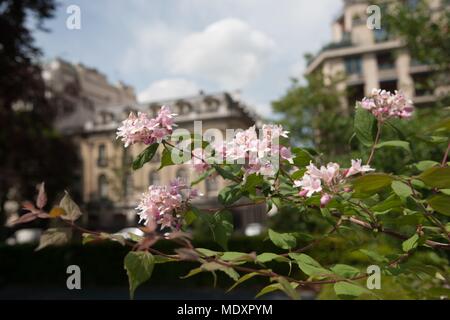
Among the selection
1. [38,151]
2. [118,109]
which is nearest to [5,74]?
[38,151]

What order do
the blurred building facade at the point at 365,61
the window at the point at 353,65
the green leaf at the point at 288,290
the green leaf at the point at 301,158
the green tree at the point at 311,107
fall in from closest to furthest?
1. the green leaf at the point at 288,290
2. the green leaf at the point at 301,158
3. the green tree at the point at 311,107
4. the blurred building facade at the point at 365,61
5. the window at the point at 353,65

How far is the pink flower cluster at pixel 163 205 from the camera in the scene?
1.60 metres

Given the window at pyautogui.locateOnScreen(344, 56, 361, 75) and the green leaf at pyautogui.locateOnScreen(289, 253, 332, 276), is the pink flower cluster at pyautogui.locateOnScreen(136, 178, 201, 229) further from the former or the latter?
the window at pyautogui.locateOnScreen(344, 56, 361, 75)

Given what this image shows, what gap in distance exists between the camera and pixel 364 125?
1897 mm

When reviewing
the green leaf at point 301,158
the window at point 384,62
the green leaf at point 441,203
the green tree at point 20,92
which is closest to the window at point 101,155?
the green tree at point 20,92

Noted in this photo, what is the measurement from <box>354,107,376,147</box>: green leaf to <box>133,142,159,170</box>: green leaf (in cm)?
90

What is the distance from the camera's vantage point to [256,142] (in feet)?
5.23

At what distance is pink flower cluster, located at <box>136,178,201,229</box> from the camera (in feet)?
5.25

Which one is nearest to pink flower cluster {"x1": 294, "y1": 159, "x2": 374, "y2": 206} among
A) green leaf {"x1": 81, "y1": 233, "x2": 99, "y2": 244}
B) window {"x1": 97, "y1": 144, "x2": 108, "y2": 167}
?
green leaf {"x1": 81, "y1": 233, "x2": 99, "y2": 244}

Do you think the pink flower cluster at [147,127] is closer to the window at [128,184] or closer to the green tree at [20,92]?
the green tree at [20,92]

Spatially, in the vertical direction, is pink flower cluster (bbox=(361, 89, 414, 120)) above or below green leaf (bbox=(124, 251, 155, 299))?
above
